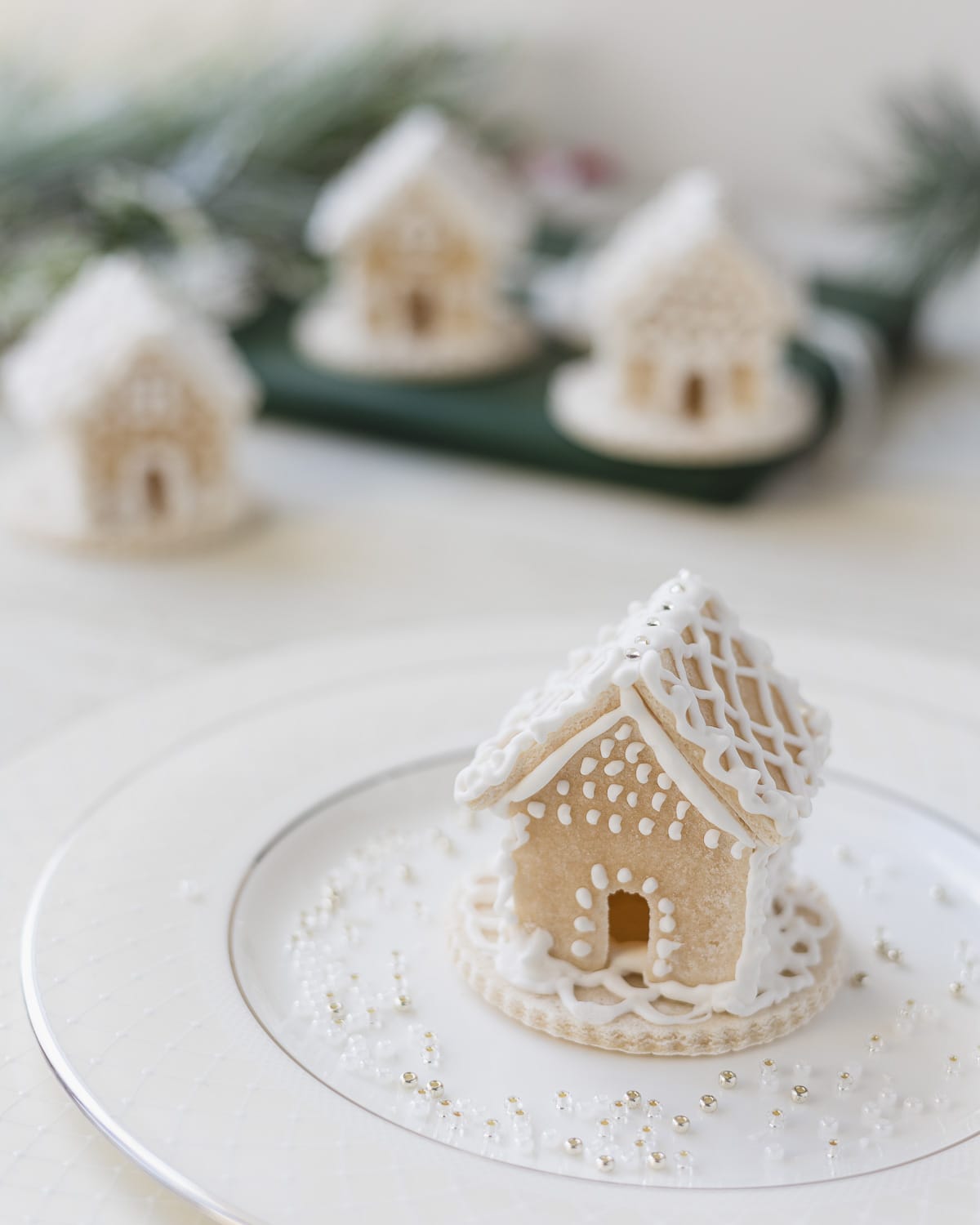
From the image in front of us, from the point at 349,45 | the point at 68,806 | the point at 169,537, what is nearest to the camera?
the point at 68,806

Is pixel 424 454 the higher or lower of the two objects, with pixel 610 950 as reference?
higher

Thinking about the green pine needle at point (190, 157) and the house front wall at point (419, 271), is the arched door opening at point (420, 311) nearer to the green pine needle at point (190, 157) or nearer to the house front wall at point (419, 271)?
the house front wall at point (419, 271)

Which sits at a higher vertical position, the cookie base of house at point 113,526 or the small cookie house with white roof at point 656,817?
the cookie base of house at point 113,526

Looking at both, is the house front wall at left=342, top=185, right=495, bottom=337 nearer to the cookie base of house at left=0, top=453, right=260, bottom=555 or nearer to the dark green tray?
the dark green tray

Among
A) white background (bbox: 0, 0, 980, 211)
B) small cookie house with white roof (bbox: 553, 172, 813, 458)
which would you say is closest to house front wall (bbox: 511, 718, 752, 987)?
small cookie house with white roof (bbox: 553, 172, 813, 458)

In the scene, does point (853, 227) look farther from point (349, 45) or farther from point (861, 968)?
point (861, 968)

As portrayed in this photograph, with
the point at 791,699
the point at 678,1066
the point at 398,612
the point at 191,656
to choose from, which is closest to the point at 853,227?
the point at 398,612

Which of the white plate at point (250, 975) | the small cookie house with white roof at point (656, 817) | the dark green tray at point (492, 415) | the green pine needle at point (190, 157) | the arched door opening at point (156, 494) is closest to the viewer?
the white plate at point (250, 975)

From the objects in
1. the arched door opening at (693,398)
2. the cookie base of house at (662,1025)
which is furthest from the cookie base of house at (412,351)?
the cookie base of house at (662,1025)
